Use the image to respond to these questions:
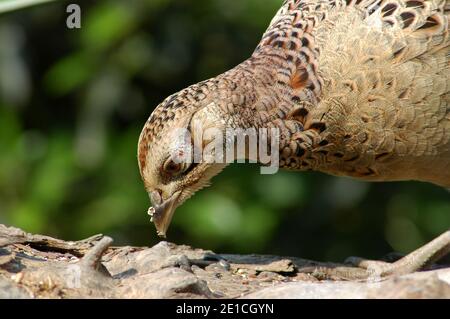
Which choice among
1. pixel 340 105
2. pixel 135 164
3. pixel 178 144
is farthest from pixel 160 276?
pixel 135 164

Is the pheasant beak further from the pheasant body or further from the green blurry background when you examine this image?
the green blurry background

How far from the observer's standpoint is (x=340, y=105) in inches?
212

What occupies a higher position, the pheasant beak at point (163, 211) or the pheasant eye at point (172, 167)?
the pheasant eye at point (172, 167)

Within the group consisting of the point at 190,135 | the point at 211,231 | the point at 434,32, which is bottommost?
the point at 211,231

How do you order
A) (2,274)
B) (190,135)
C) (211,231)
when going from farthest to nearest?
(211,231)
(190,135)
(2,274)

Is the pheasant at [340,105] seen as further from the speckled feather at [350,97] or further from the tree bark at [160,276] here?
the tree bark at [160,276]

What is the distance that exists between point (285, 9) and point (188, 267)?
6.49 feet

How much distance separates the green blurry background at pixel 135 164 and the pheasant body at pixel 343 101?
1.93 m

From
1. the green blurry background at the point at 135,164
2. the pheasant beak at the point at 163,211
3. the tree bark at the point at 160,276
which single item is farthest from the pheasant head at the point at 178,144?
the green blurry background at the point at 135,164

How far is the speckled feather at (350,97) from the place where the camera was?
532 centimetres

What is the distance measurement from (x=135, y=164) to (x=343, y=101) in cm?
252

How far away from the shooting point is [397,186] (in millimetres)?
7738

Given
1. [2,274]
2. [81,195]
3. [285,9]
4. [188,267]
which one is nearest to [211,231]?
[81,195]
